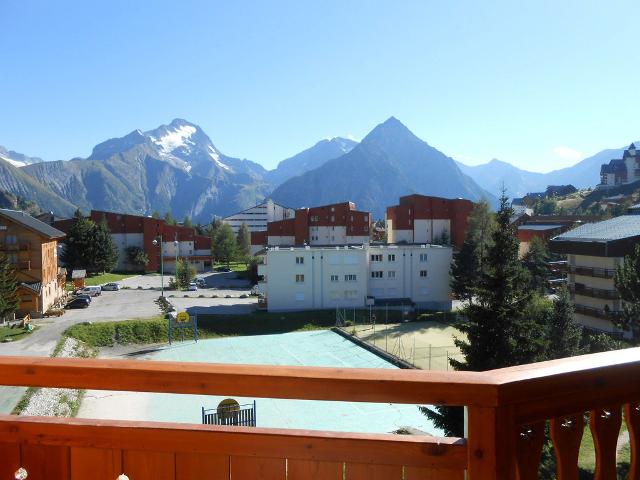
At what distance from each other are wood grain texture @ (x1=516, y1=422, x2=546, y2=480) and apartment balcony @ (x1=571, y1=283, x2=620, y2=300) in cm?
2481

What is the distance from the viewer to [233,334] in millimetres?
26766

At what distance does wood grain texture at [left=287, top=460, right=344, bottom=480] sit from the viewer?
56.7 inches

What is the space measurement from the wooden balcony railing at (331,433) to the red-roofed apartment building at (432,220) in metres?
43.0

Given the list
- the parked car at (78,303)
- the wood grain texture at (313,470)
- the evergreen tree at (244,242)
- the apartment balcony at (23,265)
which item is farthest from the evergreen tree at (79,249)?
the wood grain texture at (313,470)

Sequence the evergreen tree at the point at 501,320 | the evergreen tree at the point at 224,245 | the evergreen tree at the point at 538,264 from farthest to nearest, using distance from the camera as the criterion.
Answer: the evergreen tree at the point at 224,245 → the evergreen tree at the point at 538,264 → the evergreen tree at the point at 501,320

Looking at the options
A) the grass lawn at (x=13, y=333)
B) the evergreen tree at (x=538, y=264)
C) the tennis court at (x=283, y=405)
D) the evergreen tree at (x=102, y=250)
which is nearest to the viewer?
the tennis court at (x=283, y=405)

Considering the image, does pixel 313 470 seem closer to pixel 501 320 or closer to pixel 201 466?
pixel 201 466

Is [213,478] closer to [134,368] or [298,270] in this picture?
[134,368]

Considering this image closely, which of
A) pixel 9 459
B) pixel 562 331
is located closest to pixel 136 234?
pixel 562 331

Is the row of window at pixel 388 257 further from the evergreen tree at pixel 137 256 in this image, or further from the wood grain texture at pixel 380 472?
the wood grain texture at pixel 380 472

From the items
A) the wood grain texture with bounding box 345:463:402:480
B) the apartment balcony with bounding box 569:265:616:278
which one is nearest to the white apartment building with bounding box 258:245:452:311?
the apartment balcony with bounding box 569:265:616:278

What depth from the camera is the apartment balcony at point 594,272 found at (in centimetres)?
2362

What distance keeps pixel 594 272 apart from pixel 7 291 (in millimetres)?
27989

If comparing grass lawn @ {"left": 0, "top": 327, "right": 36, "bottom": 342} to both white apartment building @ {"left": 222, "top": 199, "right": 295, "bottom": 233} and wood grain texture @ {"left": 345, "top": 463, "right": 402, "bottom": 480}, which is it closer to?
wood grain texture @ {"left": 345, "top": 463, "right": 402, "bottom": 480}
